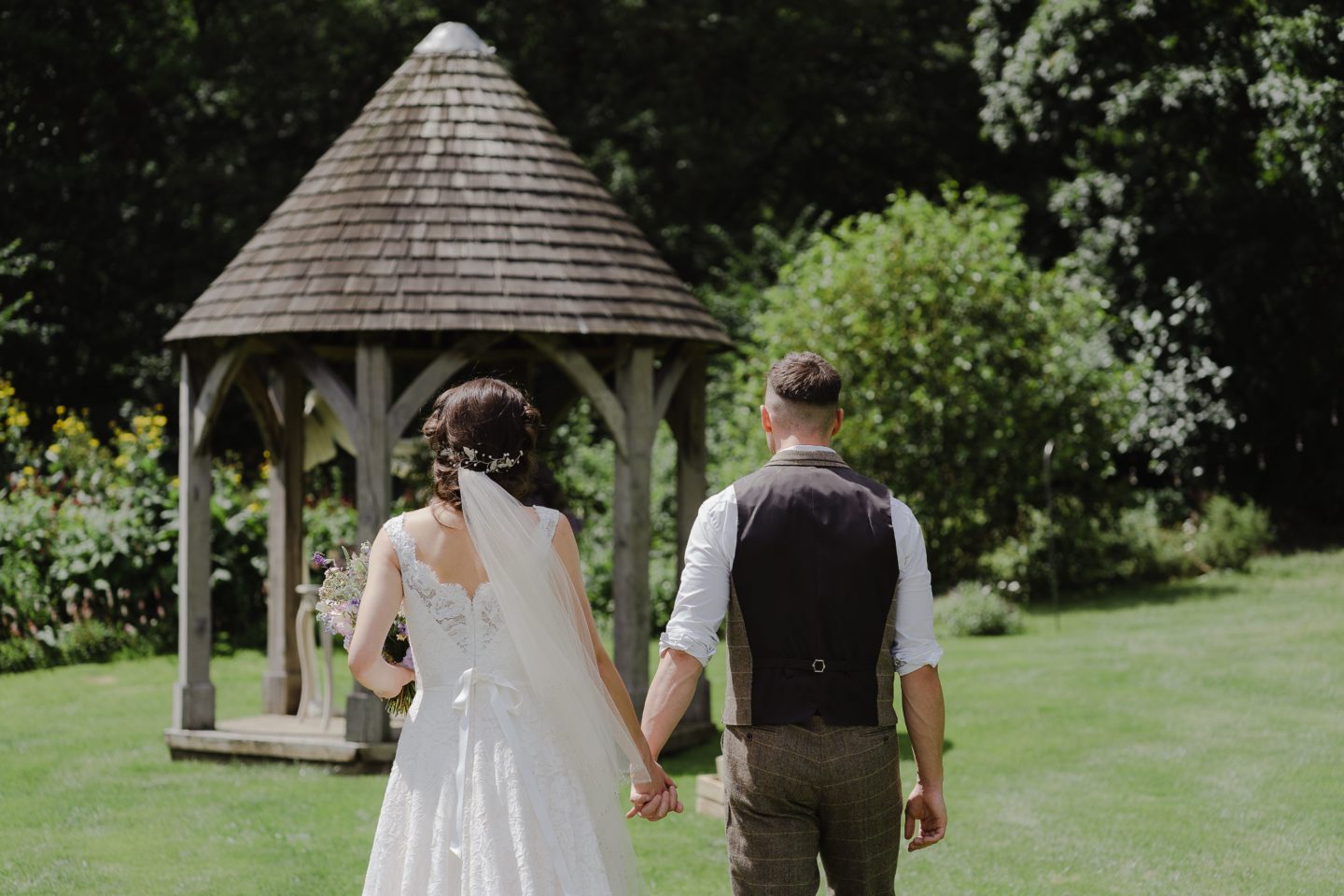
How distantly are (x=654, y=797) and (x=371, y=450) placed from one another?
187 inches

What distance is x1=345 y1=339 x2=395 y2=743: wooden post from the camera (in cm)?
842

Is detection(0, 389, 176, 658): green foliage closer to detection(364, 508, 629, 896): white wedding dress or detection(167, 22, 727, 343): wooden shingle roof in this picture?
detection(167, 22, 727, 343): wooden shingle roof

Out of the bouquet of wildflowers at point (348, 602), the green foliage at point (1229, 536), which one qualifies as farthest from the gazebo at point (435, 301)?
the green foliage at point (1229, 536)

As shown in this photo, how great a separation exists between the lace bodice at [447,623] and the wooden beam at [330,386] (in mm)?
4547

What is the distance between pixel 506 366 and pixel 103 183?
13548mm

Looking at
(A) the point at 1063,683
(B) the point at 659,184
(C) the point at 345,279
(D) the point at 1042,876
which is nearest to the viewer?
(D) the point at 1042,876

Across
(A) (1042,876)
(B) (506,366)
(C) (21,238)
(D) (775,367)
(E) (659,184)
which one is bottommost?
(A) (1042,876)

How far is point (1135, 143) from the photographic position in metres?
19.6

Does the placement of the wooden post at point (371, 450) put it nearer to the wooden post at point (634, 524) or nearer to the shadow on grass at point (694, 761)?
the wooden post at point (634, 524)

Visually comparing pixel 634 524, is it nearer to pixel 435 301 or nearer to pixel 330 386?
pixel 435 301

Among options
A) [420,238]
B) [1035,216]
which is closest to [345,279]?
[420,238]

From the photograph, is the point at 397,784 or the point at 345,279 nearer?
the point at 397,784

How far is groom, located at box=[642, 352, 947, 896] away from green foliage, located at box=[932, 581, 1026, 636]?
10.5 m

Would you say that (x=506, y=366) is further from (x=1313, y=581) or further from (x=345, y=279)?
(x=1313, y=581)
